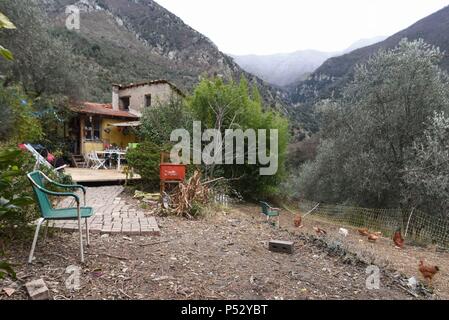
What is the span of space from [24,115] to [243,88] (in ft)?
22.8

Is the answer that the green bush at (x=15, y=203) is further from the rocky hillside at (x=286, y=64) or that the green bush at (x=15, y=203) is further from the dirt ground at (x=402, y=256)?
the rocky hillside at (x=286, y=64)

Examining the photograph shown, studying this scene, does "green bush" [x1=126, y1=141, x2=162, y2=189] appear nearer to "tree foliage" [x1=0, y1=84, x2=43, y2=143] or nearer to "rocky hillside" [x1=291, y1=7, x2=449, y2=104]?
"tree foliage" [x1=0, y1=84, x2=43, y2=143]

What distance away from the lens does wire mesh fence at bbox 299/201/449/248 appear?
7836mm

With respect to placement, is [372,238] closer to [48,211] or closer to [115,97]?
[48,211]

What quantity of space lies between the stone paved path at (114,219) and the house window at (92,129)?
947cm

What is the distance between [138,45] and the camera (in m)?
42.2

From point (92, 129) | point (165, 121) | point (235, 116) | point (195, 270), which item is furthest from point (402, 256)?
point (92, 129)

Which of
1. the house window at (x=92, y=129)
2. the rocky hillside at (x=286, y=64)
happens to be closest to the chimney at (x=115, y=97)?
the house window at (x=92, y=129)

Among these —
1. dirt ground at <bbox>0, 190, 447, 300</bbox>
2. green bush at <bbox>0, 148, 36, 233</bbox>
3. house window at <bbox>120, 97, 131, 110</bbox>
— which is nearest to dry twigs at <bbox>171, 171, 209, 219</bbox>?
dirt ground at <bbox>0, 190, 447, 300</bbox>

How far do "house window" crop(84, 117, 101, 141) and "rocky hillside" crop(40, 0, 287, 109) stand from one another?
1035 cm

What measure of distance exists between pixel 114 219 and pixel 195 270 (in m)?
2.20
